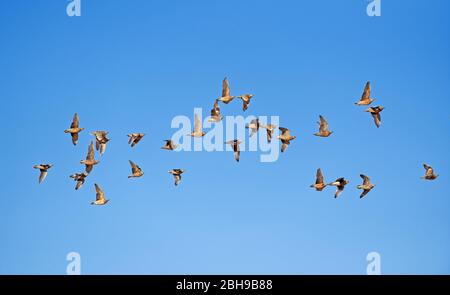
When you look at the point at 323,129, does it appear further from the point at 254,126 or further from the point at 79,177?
the point at 79,177

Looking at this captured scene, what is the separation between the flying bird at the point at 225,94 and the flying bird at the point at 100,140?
7520 mm

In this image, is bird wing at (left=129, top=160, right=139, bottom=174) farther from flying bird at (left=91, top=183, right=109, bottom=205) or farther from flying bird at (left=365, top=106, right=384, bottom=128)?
flying bird at (left=365, top=106, right=384, bottom=128)

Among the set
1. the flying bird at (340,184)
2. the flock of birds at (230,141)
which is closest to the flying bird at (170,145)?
the flock of birds at (230,141)

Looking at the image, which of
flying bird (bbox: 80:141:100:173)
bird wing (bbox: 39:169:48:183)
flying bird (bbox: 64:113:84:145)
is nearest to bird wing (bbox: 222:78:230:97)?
flying bird (bbox: 80:141:100:173)

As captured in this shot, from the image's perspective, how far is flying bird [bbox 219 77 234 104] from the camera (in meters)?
59.0

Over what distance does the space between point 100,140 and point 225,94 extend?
317 inches

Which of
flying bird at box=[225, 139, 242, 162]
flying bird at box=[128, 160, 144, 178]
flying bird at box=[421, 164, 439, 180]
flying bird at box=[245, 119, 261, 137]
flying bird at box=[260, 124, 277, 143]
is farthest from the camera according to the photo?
flying bird at box=[128, 160, 144, 178]

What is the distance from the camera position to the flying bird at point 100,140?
199 feet

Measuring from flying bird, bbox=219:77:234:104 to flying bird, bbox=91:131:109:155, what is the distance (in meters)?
7.52

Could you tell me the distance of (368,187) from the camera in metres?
61.7

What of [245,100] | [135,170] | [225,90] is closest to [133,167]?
[135,170]

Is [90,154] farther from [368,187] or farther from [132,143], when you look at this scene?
[368,187]
